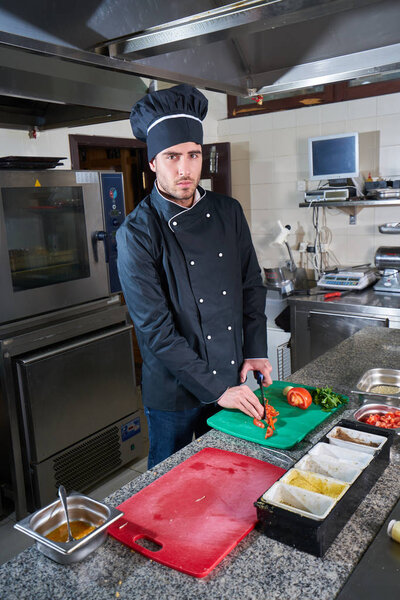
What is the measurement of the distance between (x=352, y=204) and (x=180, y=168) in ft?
8.23

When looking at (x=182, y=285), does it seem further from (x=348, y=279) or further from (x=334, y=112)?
(x=334, y=112)

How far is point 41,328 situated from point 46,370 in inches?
8.3

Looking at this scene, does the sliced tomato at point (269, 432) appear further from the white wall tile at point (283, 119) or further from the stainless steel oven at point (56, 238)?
the white wall tile at point (283, 119)

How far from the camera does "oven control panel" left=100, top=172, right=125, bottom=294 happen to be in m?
2.92

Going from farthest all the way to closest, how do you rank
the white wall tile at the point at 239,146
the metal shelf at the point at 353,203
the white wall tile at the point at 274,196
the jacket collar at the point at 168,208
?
the white wall tile at the point at 239,146 < the white wall tile at the point at 274,196 < the metal shelf at the point at 353,203 < the jacket collar at the point at 168,208

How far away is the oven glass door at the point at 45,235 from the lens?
2.45 metres

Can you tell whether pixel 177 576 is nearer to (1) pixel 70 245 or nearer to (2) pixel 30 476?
(2) pixel 30 476

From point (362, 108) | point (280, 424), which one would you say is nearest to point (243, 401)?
point (280, 424)

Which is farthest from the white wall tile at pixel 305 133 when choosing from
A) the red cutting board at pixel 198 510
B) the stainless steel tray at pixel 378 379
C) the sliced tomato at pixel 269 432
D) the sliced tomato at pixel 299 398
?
the red cutting board at pixel 198 510

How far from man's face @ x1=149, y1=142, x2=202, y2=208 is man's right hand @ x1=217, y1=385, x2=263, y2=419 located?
2.13 feet

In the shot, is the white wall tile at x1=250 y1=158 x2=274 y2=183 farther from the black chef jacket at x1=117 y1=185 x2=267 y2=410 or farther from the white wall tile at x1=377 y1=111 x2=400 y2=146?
the black chef jacket at x1=117 y1=185 x2=267 y2=410

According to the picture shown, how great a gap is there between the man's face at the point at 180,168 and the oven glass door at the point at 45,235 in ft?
3.52

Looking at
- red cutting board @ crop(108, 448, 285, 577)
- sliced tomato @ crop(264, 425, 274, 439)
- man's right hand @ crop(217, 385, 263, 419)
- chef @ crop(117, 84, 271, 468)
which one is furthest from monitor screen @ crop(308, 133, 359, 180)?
red cutting board @ crop(108, 448, 285, 577)

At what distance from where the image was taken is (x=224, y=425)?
4.75 feet
